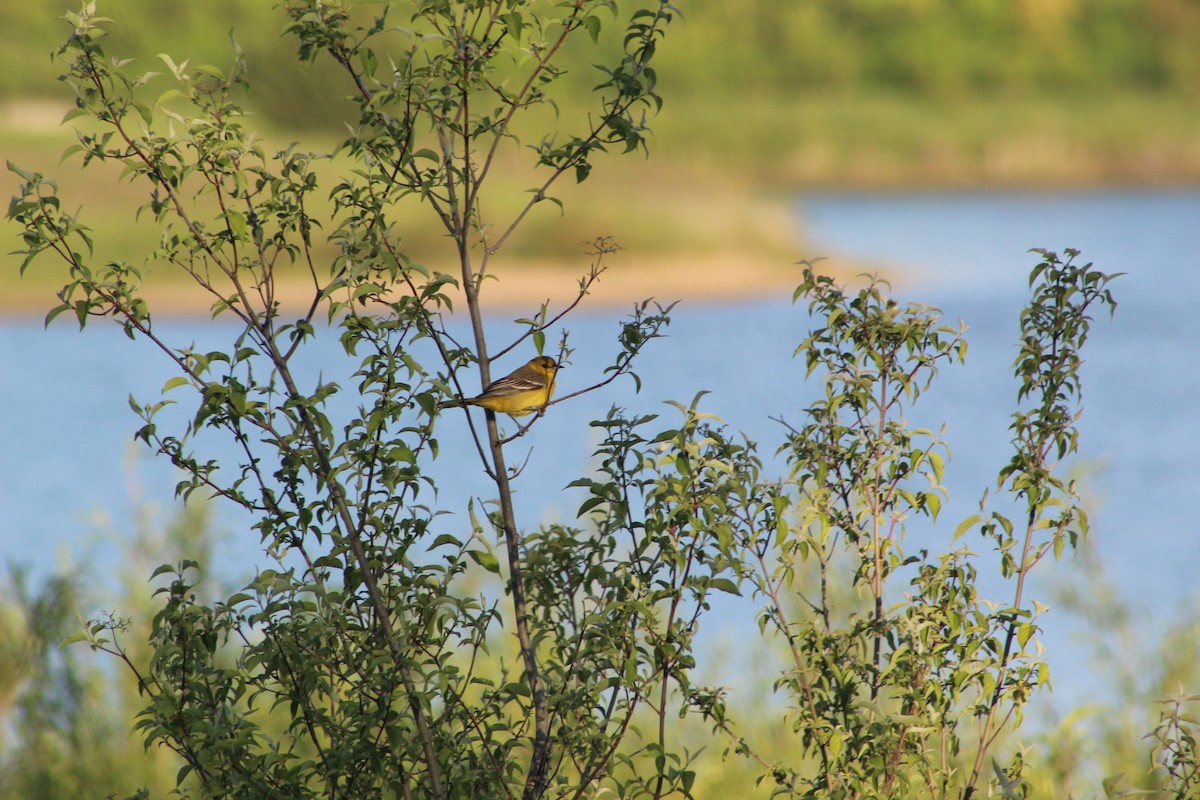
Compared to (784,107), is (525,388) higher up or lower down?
lower down

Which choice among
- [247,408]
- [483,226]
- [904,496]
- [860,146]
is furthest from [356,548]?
[860,146]

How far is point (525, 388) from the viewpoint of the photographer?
9.51 feet

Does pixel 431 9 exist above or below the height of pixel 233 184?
above

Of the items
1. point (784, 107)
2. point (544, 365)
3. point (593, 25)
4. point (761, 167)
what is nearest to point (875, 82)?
point (784, 107)

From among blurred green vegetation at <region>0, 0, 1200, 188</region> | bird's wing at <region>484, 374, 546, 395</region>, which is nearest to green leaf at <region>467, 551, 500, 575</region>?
bird's wing at <region>484, 374, 546, 395</region>

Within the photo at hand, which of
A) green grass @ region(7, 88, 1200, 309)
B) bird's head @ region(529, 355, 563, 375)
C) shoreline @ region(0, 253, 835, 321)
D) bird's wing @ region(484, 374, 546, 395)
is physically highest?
green grass @ region(7, 88, 1200, 309)

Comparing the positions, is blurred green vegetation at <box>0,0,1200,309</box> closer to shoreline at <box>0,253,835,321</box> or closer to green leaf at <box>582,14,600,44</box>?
shoreline at <box>0,253,835,321</box>

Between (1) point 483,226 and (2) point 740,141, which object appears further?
(2) point 740,141

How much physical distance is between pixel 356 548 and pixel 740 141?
57.0 feet

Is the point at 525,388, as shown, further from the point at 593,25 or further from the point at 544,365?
the point at 593,25

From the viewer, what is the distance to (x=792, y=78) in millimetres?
21734

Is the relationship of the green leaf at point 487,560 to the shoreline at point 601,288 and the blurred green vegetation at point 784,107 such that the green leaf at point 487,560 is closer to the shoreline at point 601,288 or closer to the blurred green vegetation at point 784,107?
the shoreline at point 601,288

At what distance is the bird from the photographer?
283 centimetres

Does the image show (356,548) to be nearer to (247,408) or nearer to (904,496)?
(247,408)
